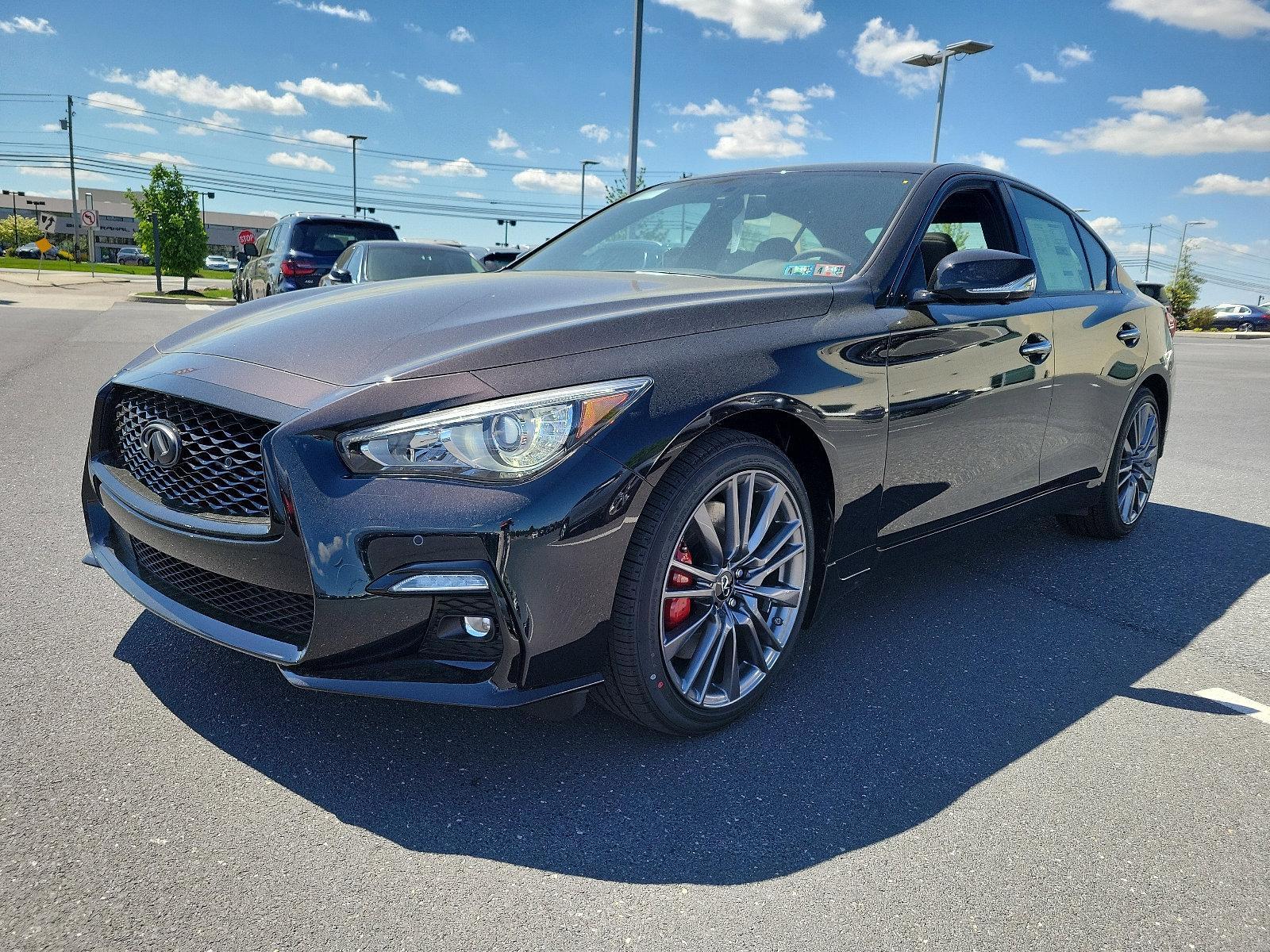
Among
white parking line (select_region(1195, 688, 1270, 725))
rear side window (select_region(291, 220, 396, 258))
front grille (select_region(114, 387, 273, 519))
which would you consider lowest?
white parking line (select_region(1195, 688, 1270, 725))

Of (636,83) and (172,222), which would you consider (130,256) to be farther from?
(636,83)

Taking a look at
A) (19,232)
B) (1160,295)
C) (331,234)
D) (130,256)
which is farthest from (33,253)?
(1160,295)

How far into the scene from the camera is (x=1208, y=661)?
339cm

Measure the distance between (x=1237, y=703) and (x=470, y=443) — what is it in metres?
2.53

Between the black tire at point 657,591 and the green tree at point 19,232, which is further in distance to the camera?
the green tree at point 19,232

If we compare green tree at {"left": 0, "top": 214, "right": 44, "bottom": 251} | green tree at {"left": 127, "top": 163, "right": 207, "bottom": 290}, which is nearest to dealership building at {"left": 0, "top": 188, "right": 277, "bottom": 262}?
green tree at {"left": 0, "top": 214, "right": 44, "bottom": 251}

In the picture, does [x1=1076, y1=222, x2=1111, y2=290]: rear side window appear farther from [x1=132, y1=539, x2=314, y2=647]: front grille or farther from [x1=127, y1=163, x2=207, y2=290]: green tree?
[x1=127, y1=163, x2=207, y2=290]: green tree

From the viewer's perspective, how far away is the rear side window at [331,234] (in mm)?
14180

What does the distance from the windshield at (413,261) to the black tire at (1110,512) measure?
288 inches

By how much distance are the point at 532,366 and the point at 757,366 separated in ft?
2.13

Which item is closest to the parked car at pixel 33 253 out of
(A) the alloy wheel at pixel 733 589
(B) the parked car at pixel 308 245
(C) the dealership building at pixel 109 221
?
(C) the dealership building at pixel 109 221

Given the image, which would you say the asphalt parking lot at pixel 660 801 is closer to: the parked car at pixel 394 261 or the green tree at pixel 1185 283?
the parked car at pixel 394 261

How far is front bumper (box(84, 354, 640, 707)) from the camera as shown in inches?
82.9

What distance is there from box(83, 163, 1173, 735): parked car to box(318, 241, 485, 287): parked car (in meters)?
7.71
